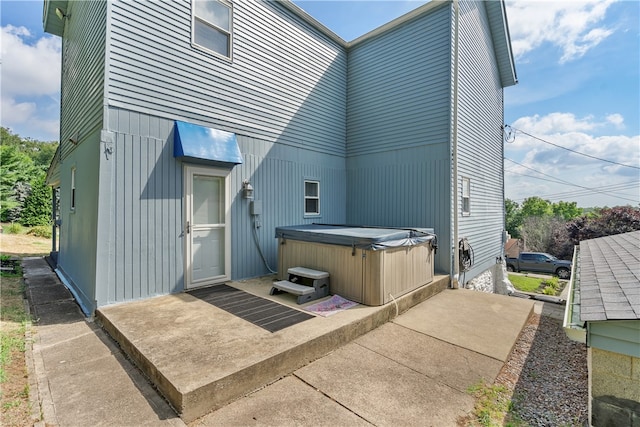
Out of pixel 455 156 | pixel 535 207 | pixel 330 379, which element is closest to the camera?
pixel 330 379

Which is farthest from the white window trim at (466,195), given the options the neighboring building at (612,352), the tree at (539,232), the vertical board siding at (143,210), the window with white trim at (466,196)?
the tree at (539,232)

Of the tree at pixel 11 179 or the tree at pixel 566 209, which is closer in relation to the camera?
the tree at pixel 11 179

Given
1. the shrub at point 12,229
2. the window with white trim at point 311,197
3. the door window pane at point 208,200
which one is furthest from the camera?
the shrub at point 12,229

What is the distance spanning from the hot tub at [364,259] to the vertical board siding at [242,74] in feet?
9.08

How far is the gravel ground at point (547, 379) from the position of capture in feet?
8.13

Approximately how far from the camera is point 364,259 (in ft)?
14.1

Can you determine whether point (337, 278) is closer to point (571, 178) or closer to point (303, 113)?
point (303, 113)

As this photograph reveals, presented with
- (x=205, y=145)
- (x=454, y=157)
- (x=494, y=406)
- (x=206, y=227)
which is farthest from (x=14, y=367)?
(x=454, y=157)

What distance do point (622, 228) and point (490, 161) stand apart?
51.2 ft

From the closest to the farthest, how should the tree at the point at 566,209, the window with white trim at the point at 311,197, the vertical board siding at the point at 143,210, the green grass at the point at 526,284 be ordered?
1. the vertical board siding at the point at 143,210
2. the window with white trim at the point at 311,197
3. the green grass at the point at 526,284
4. the tree at the point at 566,209

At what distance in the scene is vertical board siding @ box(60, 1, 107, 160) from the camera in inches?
171

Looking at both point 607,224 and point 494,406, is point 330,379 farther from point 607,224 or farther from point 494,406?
point 607,224

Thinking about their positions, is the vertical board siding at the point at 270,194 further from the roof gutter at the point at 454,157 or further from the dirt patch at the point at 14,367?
the roof gutter at the point at 454,157

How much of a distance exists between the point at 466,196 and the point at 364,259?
4.72 m
